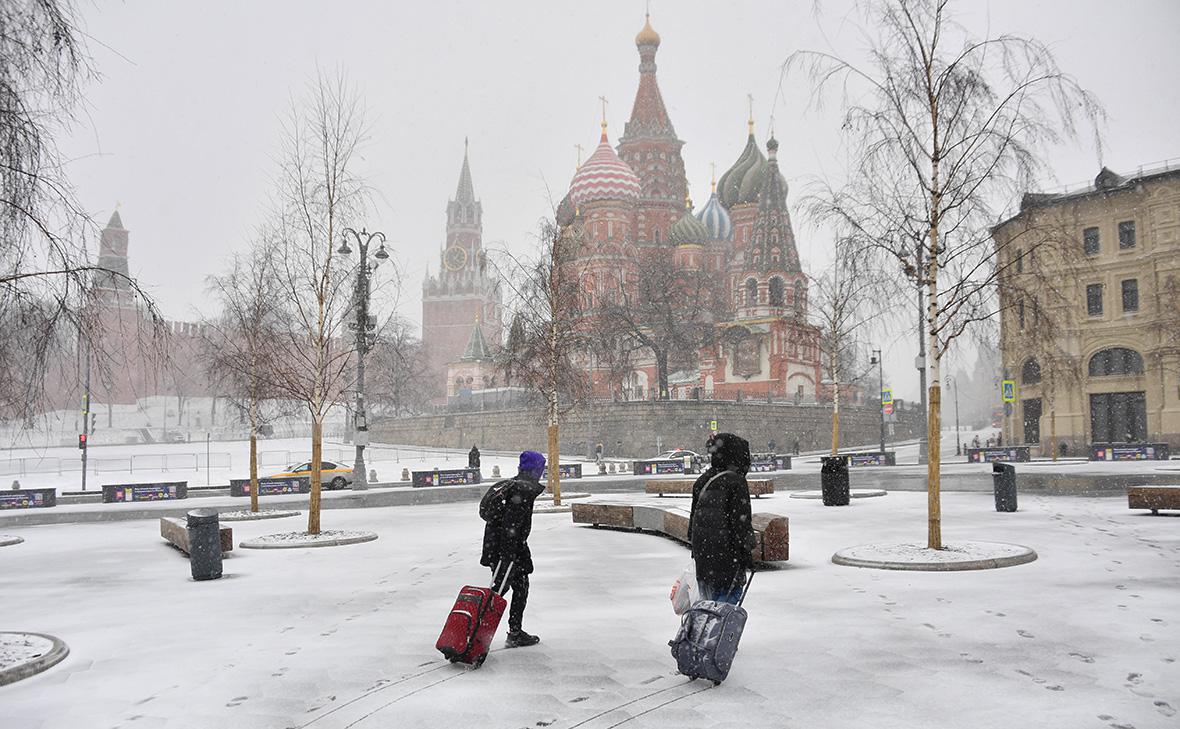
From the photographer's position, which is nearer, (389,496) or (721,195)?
(389,496)

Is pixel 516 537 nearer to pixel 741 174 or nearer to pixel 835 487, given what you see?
pixel 835 487

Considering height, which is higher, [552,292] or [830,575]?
[552,292]

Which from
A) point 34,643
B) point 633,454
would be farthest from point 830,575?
point 633,454

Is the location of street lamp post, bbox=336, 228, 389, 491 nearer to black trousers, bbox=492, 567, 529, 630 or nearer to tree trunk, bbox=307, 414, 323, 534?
tree trunk, bbox=307, 414, 323, 534

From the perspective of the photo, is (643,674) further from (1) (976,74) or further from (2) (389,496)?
(2) (389,496)

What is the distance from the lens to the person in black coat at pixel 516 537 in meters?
7.38

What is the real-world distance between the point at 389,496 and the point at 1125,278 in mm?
38630

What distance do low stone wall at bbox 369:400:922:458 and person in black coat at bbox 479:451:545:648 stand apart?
43.1m

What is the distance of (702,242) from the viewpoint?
7638 centimetres

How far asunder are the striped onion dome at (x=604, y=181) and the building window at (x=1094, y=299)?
37659mm

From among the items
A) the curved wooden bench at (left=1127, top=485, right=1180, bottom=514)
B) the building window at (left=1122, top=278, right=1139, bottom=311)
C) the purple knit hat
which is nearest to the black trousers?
the purple knit hat

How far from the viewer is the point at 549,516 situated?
69.1 ft

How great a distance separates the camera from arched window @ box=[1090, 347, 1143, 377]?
148 feet

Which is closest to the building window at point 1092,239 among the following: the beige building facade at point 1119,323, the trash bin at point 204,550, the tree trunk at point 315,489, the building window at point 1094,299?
the beige building facade at point 1119,323
